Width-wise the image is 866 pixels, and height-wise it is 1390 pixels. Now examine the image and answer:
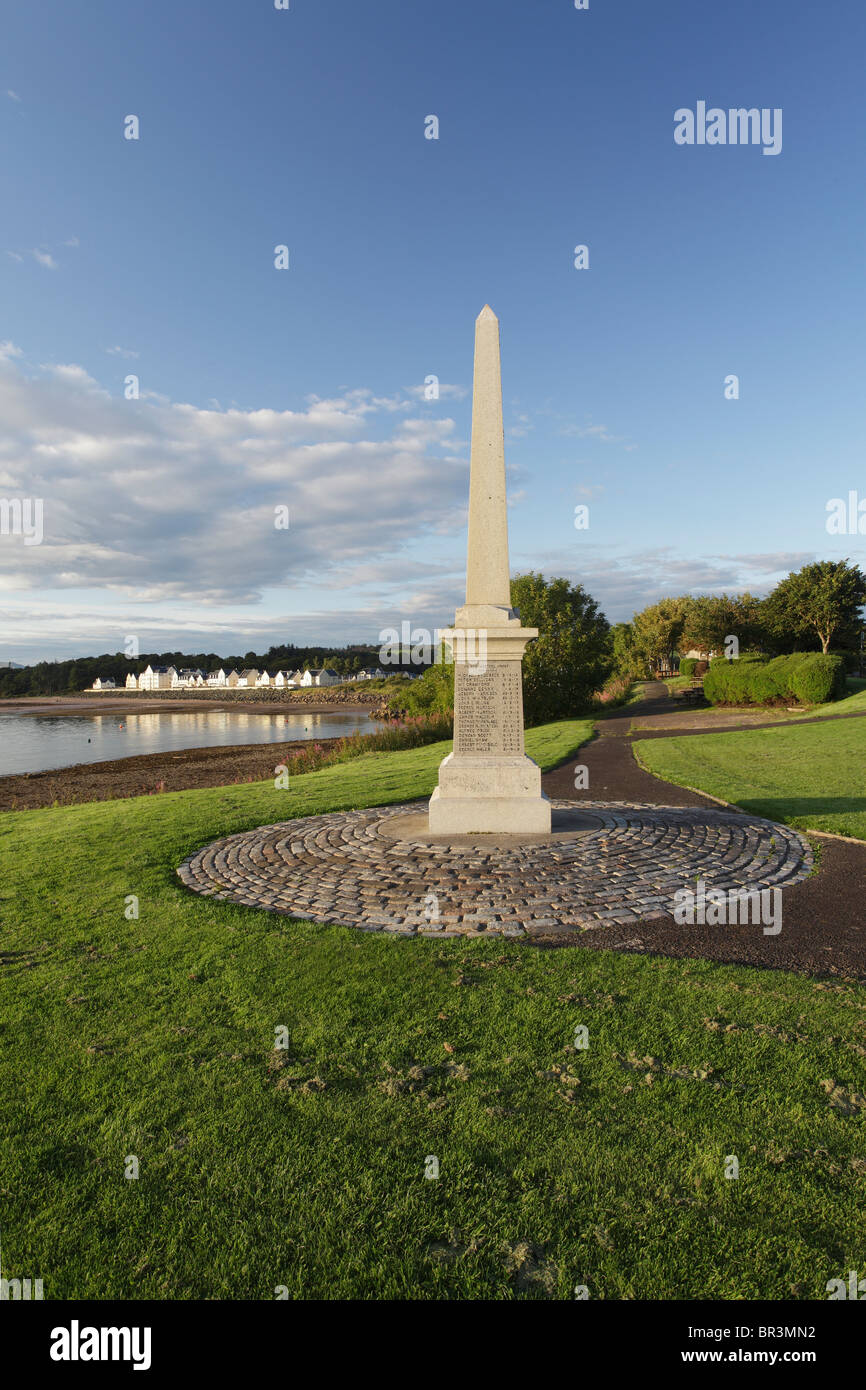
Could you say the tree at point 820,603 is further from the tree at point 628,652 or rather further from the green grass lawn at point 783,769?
the green grass lawn at point 783,769

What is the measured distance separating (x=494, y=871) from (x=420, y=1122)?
170 inches

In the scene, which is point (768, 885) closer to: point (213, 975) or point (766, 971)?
point (766, 971)

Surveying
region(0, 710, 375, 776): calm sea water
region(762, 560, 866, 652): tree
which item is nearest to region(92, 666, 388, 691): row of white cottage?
region(0, 710, 375, 776): calm sea water

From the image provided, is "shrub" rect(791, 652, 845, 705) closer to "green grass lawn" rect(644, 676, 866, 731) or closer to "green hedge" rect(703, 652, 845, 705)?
"green hedge" rect(703, 652, 845, 705)

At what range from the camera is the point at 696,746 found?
2066 cm

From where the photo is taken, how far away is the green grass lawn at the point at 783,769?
11.0 metres

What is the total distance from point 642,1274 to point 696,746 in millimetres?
19667

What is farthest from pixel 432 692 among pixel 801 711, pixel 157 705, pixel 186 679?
pixel 186 679

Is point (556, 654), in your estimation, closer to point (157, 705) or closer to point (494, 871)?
point (494, 871)

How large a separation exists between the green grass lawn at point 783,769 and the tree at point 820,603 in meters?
26.5

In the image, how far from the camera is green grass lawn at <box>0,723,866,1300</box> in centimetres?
254

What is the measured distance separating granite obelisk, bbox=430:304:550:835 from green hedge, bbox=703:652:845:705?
2801cm

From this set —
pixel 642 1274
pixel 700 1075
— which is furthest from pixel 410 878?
pixel 642 1274

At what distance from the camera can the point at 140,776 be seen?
85.3 ft
